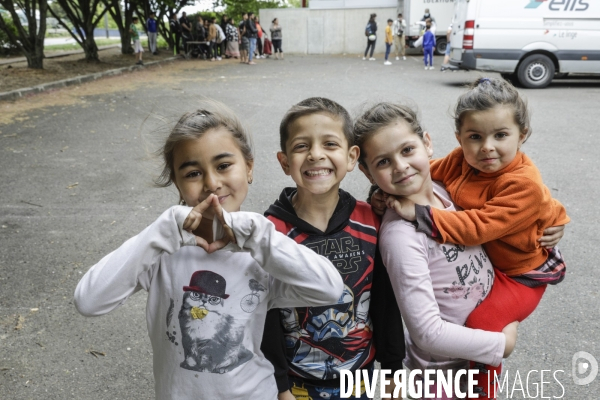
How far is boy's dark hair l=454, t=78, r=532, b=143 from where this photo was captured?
5.89 ft

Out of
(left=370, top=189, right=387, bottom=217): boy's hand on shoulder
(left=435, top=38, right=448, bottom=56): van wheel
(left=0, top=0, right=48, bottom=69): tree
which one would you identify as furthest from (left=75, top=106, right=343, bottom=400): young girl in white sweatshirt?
(left=435, top=38, right=448, bottom=56): van wheel

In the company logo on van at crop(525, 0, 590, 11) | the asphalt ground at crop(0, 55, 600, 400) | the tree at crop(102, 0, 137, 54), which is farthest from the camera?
the tree at crop(102, 0, 137, 54)

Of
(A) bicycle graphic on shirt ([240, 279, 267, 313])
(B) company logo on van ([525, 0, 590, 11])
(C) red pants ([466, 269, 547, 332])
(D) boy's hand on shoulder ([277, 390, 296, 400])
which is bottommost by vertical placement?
(D) boy's hand on shoulder ([277, 390, 296, 400])

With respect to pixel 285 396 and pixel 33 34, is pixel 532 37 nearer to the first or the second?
pixel 285 396

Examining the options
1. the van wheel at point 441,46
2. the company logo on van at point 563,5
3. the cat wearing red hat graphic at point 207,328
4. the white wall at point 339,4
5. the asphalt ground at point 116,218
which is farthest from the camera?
the white wall at point 339,4

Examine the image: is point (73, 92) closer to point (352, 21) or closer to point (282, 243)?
point (282, 243)

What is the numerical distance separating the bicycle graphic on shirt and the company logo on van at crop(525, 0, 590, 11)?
12470 millimetres

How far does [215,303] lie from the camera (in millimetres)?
1587

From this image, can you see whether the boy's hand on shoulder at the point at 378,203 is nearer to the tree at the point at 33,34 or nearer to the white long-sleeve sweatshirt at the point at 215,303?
the white long-sleeve sweatshirt at the point at 215,303

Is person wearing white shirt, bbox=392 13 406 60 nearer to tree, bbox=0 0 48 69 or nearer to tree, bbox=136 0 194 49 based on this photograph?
tree, bbox=136 0 194 49

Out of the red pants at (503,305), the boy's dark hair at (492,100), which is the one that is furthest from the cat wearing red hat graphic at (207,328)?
the boy's dark hair at (492,100)

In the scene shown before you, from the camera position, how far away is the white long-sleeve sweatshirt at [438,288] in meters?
1.66

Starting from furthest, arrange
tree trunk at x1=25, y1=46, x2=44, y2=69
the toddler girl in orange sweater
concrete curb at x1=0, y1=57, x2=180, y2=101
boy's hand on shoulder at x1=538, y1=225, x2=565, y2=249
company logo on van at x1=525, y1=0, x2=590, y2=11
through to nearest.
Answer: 1. tree trunk at x1=25, y1=46, x2=44, y2=69
2. company logo on van at x1=525, y1=0, x2=590, y2=11
3. concrete curb at x1=0, y1=57, x2=180, y2=101
4. boy's hand on shoulder at x1=538, y1=225, x2=565, y2=249
5. the toddler girl in orange sweater

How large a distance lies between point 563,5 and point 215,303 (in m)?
12.9
